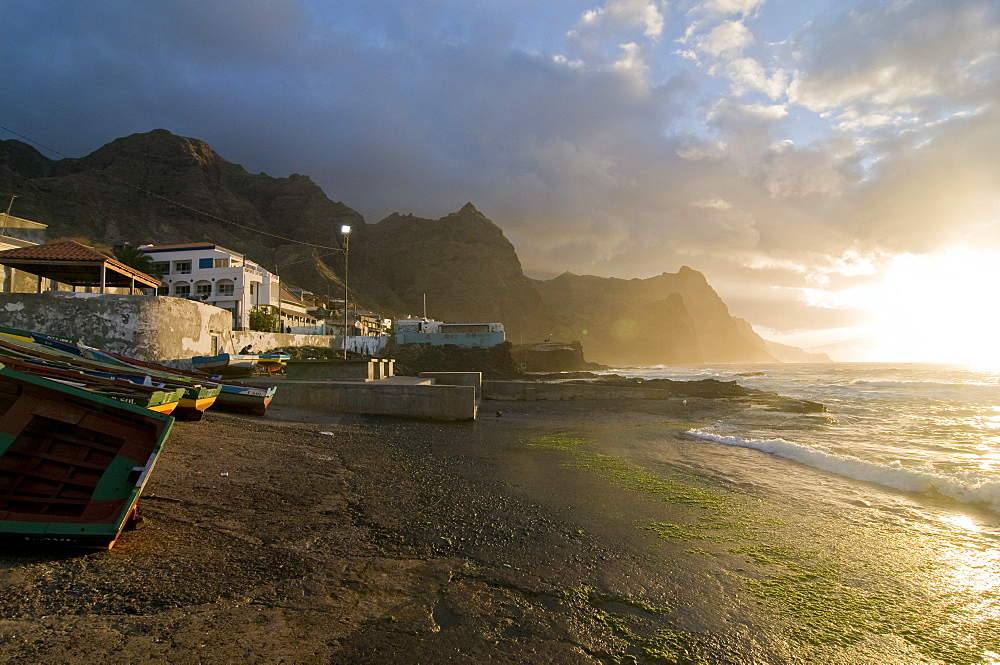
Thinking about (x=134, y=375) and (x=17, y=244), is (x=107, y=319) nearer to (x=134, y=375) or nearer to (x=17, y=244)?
(x=134, y=375)

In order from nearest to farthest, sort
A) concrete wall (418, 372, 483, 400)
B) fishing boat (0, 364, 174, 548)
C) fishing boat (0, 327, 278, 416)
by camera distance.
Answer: fishing boat (0, 364, 174, 548), fishing boat (0, 327, 278, 416), concrete wall (418, 372, 483, 400)

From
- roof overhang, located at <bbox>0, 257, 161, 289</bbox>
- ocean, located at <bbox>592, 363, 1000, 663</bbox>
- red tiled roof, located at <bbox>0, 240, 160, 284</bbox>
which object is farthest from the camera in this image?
roof overhang, located at <bbox>0, 257, 161, 289</bbox>

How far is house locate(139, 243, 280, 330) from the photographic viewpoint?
5125 centimetres

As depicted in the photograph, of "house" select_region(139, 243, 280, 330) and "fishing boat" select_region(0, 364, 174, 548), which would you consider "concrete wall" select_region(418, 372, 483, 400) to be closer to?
"fishing boat" select_region(0, 364, 174, 548)

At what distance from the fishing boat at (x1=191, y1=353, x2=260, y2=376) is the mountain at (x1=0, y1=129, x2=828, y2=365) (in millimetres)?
43686

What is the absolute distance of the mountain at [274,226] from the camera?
100 m

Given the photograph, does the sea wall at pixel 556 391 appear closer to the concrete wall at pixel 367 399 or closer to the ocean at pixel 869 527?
the concrete wall at pixel 367 399

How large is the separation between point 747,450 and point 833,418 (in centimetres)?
1221

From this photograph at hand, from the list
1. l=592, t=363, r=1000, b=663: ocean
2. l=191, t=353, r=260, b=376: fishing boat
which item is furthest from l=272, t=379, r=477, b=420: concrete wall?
l=592, t=363, r=1000, b=663: ocean

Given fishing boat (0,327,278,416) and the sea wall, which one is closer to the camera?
fishing boat (0,327,278,416)

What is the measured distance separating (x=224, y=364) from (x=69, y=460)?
56.8 ft

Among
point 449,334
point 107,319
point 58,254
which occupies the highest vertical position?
point 58,254

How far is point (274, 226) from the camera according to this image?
460 feet

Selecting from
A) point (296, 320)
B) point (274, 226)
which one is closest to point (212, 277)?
point (296, 320)
